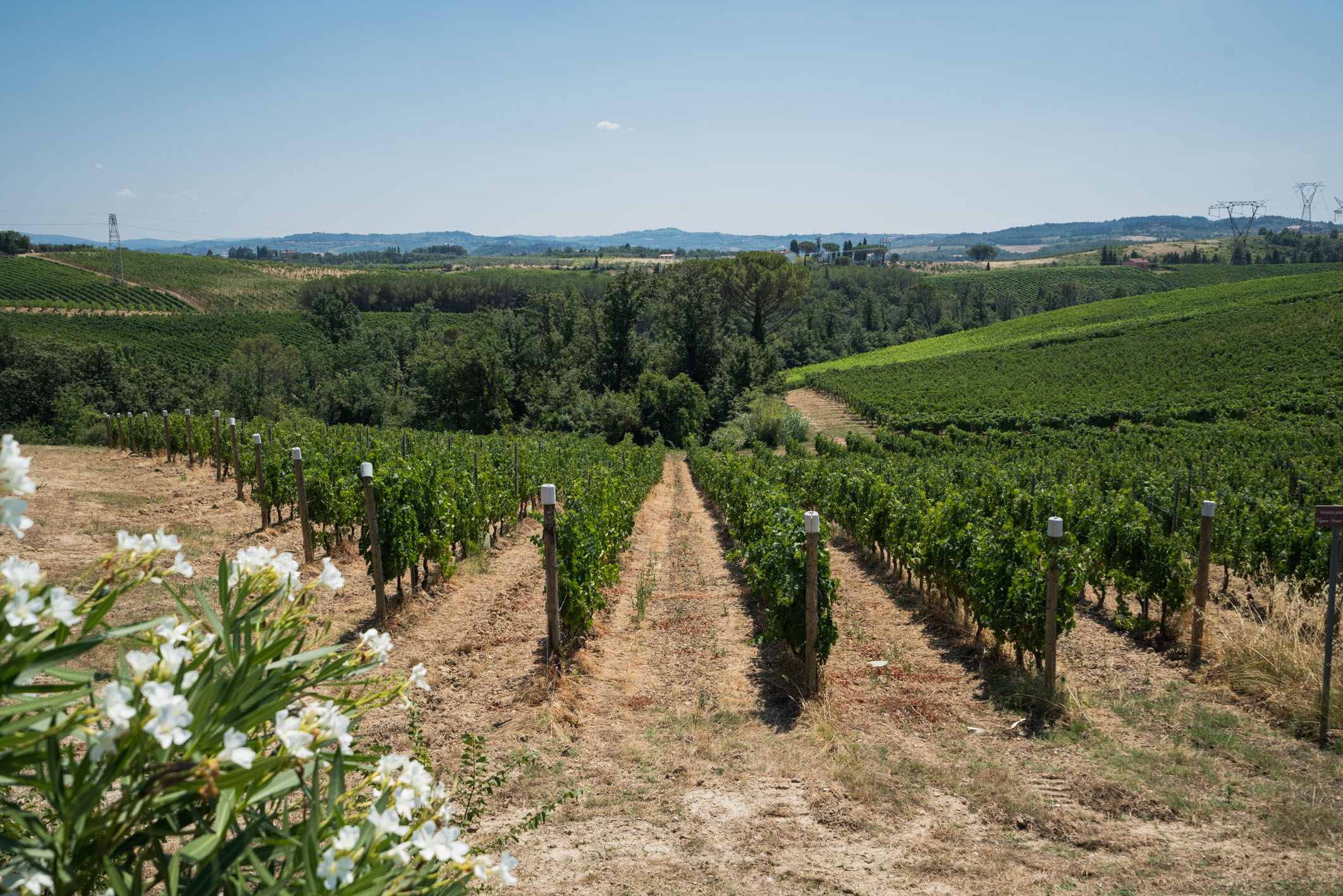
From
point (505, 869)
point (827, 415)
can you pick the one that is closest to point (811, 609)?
point (505, 869)

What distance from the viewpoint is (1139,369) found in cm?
4288

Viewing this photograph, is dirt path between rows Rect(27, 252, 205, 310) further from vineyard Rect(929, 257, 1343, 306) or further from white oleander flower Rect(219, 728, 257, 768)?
vineyard Rect(929, 257, 1343, 306)

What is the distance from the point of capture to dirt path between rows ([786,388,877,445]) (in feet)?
131

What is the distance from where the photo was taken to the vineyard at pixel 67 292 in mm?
68875

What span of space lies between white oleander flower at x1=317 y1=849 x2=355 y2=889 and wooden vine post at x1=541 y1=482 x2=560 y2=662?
4.68m

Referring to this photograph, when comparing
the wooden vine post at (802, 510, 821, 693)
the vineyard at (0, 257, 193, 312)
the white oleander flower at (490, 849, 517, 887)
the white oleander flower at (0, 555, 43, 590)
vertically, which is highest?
the vineyard at (0, 257, 193, 312)

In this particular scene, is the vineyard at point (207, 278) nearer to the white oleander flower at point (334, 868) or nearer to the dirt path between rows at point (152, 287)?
the dirt path between rows at point (152, 287)

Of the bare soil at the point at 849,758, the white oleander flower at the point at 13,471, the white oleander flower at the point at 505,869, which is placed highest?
the white oleander flower at the point at 13,471

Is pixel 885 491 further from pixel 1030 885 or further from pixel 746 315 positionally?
pixel 746 315

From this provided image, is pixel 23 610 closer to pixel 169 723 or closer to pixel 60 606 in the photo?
pixel 60 606

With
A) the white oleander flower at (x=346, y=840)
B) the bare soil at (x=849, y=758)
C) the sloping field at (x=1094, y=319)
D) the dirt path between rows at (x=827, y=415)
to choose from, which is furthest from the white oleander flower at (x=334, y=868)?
the sloping field at (x=1094, y=319)

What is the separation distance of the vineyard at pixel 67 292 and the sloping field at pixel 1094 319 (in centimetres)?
6822

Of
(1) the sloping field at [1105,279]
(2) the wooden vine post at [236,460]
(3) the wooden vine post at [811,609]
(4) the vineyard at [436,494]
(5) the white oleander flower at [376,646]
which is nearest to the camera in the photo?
(5) the white oleander flower at [376,646]

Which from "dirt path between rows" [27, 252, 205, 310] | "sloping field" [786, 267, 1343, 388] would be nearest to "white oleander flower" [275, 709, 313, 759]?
"sloping field" [786, 267, 1343, 388]
